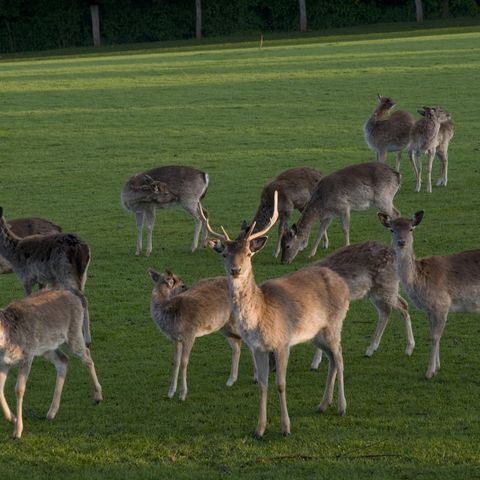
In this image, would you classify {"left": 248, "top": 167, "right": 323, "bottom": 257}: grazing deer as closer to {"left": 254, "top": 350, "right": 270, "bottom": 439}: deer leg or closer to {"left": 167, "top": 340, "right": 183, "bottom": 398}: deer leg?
{"left": 167, "top": 340, "right": 183, "bottom": 398}: deer leg

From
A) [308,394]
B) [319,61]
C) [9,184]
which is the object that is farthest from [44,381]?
[319,61]

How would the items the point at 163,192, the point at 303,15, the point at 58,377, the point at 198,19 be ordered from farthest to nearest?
the point at 198,19 < the point at 303,15 < the point at 163,192 < the point at 58,377

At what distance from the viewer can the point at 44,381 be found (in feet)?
36.8

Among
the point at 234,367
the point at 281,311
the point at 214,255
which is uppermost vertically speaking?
the point at 281,311

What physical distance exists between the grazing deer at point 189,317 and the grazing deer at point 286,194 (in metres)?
5.42

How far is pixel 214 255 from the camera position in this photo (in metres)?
16.7

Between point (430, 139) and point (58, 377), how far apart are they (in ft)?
38.6

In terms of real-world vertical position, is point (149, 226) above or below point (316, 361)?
above

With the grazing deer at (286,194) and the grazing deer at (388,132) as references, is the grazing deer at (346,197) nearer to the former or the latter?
the grazing deer at (286,194)

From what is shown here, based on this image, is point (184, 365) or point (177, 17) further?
point (177, 17)

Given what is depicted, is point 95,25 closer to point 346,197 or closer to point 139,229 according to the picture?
point 139,229

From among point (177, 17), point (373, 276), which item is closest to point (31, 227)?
point (373, 276)

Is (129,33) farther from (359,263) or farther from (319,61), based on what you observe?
(359,263)

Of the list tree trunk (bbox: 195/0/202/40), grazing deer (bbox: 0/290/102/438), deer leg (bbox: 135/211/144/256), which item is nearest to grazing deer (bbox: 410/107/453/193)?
deer leg (bbox: 135/211/144/256)
